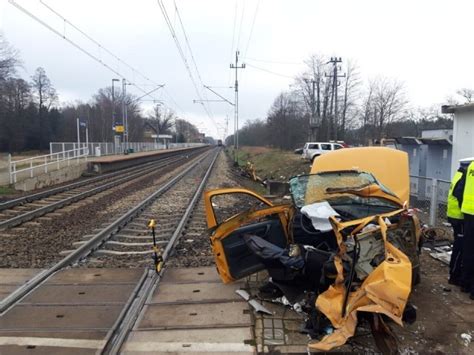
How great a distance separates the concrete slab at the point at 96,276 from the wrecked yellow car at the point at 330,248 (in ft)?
5.14

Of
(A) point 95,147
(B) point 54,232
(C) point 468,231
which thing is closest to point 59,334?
(C) point 468,231

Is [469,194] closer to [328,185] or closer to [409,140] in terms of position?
[328,185]

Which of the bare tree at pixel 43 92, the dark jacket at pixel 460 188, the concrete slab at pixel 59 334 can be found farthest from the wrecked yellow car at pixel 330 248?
the bare tree at pixel 43 92

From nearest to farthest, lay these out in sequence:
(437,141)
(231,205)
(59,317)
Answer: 1. (59,317)
2. (231,205)
3. (437,141)

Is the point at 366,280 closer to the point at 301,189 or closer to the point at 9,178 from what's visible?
the point at 301,189

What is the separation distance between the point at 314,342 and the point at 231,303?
141 cm

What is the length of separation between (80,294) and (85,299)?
0.74 feet

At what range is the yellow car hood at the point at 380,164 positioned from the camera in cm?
782

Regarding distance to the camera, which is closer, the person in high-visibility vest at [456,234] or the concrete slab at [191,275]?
the person in high-visibility vest at [456,234]

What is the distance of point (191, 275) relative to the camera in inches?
265

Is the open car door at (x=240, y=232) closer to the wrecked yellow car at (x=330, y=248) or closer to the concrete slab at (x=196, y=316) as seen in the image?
the wrecked yellow car at (x=330, y=248)

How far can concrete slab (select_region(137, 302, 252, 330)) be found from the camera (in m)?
4.91

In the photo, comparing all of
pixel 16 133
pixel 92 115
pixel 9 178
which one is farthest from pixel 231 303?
pixel 92 115

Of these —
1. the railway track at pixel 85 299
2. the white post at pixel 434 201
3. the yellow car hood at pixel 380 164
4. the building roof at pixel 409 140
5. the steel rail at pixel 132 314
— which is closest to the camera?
the steel rail at pixel 132 314
